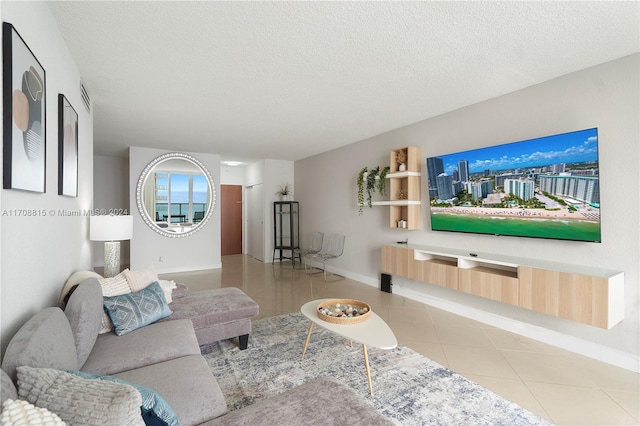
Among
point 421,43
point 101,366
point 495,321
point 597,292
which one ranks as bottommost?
point 495,321

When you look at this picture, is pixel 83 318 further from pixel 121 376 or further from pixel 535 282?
pixel 535 282

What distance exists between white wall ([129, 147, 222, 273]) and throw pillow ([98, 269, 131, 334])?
3.52 meters

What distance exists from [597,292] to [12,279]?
3700 millimetres

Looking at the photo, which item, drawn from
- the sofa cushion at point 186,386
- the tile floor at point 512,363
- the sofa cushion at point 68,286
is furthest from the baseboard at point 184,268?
the sofa cushion at point 186,386

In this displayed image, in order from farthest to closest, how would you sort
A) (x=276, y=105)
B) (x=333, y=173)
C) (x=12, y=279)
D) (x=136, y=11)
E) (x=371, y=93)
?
(x=333, y=173), (x=276, y=105), (x=371, y=93), (x=136, y=11), (x=12, y=279)

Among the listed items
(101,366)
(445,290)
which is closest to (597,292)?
(445,290)

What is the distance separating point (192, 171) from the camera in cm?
633

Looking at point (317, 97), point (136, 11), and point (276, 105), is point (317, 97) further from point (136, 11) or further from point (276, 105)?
point (136, 11)

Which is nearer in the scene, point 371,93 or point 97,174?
point 371,93

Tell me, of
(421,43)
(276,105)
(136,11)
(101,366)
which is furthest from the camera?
(276,105)

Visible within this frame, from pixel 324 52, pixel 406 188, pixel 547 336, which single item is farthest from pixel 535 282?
pixel 324 52

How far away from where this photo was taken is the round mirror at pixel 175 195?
599 centimetres

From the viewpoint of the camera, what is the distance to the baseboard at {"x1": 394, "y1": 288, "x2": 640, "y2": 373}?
2.54 metres

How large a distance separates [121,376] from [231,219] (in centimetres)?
723
